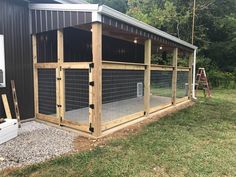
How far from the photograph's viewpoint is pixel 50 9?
4.30 meters

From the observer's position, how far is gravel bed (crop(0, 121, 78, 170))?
10.2 feet

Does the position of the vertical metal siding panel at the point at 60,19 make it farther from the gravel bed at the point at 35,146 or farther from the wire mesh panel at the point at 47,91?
the gravel bed at the point at 35,146

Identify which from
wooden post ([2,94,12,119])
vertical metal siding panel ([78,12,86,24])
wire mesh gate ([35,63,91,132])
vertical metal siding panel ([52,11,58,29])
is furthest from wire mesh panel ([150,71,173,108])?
wooden post ([2,94,12,119])

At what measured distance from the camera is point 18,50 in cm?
471

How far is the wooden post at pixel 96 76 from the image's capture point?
3738 mm

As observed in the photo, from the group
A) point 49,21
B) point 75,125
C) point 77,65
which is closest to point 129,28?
point 77,65

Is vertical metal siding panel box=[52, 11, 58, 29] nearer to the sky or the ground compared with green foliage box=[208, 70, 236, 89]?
nearer to the sky

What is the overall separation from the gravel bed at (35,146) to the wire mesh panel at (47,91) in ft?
1.67

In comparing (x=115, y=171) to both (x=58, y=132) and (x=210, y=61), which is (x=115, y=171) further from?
(x=210, y=61)

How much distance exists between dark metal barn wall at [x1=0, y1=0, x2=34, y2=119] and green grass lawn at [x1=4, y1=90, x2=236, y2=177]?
240 centimetres

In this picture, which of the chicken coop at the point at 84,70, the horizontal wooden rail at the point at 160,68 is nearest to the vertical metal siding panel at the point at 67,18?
the chicken coop at the point at 84,70

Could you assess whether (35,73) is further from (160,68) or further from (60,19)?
(160,68)

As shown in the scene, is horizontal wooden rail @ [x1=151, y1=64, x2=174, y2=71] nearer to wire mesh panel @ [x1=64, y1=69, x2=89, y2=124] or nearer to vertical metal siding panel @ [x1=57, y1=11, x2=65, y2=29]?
wire mesh panel @ [x1=64, y1=69, x2=89, y2=124]

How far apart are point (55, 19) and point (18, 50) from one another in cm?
121
